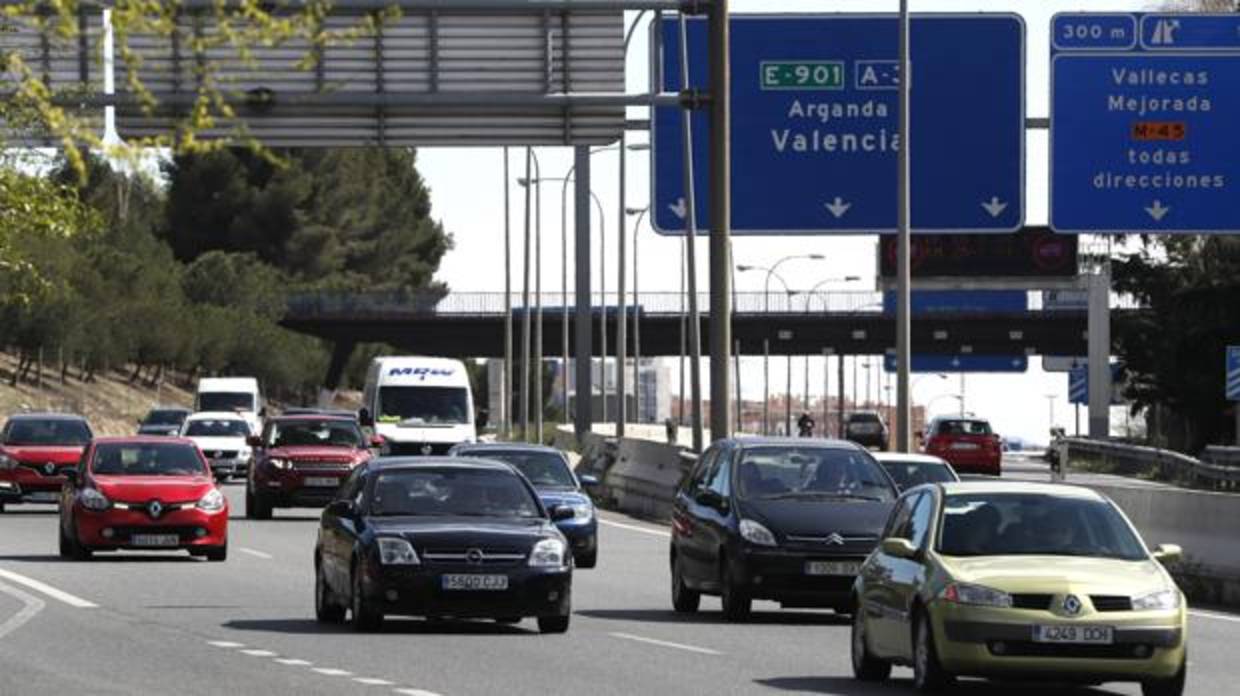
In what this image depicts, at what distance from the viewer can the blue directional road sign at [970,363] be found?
14975 centimetres

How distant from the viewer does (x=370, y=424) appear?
60.4m

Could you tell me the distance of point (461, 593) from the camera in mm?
24453

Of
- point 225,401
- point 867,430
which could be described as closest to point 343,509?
point 225,401

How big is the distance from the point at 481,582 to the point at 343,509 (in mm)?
1644

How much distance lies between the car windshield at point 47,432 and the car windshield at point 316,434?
2820 mm

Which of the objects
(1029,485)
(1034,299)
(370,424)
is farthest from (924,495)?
(1034,299)

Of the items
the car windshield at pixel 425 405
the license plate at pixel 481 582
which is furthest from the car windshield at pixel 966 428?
the license plate at pixel 481 582

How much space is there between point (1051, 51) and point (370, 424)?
16.7 meters

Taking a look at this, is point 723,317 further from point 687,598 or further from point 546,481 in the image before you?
point 687,598

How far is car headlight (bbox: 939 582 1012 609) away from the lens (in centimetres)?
1869

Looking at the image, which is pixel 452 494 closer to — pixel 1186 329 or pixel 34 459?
pixel 34 459

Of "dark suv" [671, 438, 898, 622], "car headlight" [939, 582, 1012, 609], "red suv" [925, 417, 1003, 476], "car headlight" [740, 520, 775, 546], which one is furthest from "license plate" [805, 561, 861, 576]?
"red suv" [925, 417, 1003, 476]

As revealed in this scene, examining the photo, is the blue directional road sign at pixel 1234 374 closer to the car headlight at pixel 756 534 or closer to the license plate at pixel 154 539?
the license plate at pixel 154 539

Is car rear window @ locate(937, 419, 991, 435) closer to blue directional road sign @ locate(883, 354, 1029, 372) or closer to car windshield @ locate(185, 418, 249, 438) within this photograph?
car windshield @ locate(185, 418, 249, 438)
